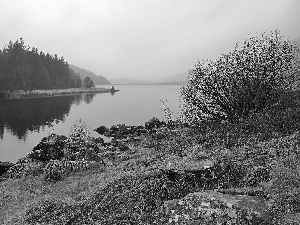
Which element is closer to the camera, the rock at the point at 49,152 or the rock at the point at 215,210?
the rock at the point at 215,210

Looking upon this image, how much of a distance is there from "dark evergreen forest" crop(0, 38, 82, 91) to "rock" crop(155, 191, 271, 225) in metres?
129

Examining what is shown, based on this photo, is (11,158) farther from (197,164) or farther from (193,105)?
(197,164)

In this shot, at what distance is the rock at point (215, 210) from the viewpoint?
5.40 metres

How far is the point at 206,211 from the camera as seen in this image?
575 cm

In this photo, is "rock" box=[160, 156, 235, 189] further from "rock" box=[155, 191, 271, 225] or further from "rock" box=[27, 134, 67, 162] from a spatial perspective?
"rock" box=[27, 134, 67, 162]

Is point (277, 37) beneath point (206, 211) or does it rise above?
above

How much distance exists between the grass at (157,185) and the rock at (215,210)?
340 mm

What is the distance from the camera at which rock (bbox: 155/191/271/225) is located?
17.7 feet

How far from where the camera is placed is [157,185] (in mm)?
9477

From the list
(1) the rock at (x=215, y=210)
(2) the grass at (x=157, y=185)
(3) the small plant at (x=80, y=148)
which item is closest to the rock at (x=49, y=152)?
(3) the small plant at (x=80, y=148)

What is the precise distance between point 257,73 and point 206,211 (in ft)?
50.9

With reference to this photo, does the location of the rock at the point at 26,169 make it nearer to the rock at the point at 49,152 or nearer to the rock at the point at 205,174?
the rock at the point at 49,152

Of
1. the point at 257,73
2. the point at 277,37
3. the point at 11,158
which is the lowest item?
the point at 11,158

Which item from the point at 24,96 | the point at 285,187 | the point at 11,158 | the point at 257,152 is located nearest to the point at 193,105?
the point at 257,152
